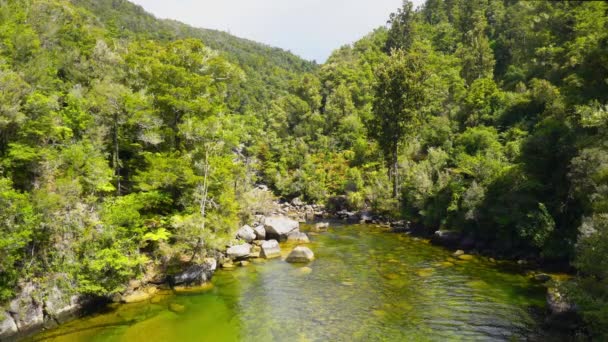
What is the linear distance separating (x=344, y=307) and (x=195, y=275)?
9699mm

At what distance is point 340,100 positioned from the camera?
8288 centimetres

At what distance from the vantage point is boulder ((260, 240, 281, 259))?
101 ft

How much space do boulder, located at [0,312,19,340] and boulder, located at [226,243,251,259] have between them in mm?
14195

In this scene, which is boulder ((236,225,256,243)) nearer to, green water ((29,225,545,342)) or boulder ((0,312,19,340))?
green water ((29,225,545,342))

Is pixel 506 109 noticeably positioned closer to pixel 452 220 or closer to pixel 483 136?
pixel 483 136

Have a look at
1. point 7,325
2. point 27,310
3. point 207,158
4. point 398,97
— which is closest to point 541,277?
point 207,158

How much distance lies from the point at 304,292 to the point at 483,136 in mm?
32470

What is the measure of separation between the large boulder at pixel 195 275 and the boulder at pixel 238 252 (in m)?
4.22

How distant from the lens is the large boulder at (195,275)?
77.8ft

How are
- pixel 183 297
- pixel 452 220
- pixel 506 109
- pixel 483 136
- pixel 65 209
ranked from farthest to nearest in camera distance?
pixel 506 109 < pixel 483 136 < pixel 452 220 < pixel 183 297 < pixel 65 209

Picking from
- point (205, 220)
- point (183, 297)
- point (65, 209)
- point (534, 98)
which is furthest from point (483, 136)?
point (65, 209)

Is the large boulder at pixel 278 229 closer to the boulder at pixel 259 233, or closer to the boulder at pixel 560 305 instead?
the boulder at pixel 259 233

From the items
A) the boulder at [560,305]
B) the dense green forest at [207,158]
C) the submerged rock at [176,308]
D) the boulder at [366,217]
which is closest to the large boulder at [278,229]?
the dense green forest at [207,158]

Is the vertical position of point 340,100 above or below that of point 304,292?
above
